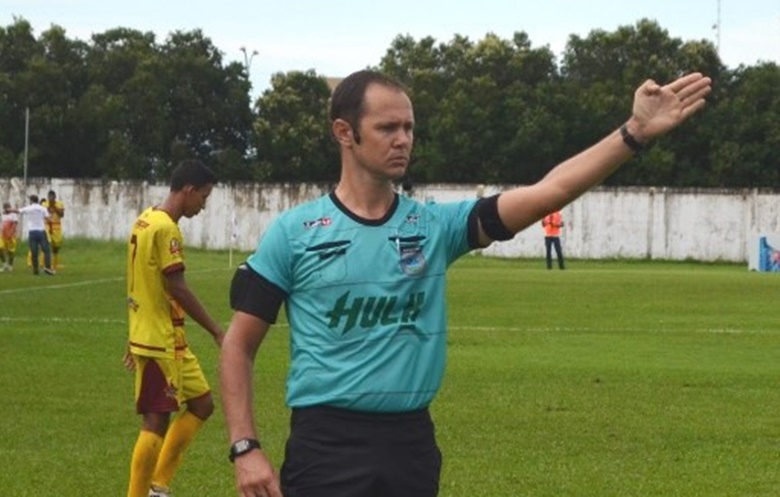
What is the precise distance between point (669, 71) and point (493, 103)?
9.30m

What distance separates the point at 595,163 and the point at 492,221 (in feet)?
1.46

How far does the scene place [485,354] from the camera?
963 inches

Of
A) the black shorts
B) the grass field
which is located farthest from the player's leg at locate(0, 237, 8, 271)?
the black shorts

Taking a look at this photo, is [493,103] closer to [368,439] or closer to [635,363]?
[635,363]

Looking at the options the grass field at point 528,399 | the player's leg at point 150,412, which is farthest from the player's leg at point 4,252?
the player's leg at point 150,412

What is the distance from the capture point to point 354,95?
20.9 feet

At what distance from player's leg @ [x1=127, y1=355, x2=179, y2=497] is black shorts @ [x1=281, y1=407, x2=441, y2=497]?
19.3 ft

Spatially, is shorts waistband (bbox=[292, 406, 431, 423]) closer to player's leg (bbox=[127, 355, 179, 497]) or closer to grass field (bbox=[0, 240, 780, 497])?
player's leg (bbox=[127, 355, 179, 497])

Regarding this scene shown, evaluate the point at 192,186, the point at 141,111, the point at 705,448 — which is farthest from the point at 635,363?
the point at 141,111

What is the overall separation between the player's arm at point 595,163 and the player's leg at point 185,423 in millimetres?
6169

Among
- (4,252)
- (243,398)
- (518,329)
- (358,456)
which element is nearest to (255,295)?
(243,398)

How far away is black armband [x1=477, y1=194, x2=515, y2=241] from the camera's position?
6535 millimetres

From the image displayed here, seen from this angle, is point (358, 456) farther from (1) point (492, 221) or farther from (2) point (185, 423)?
(2) point (185, 423)

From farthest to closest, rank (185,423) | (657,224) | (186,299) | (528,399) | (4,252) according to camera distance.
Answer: (657,224) → (4,252) → (528,399) → (185,423) → (186,299)
